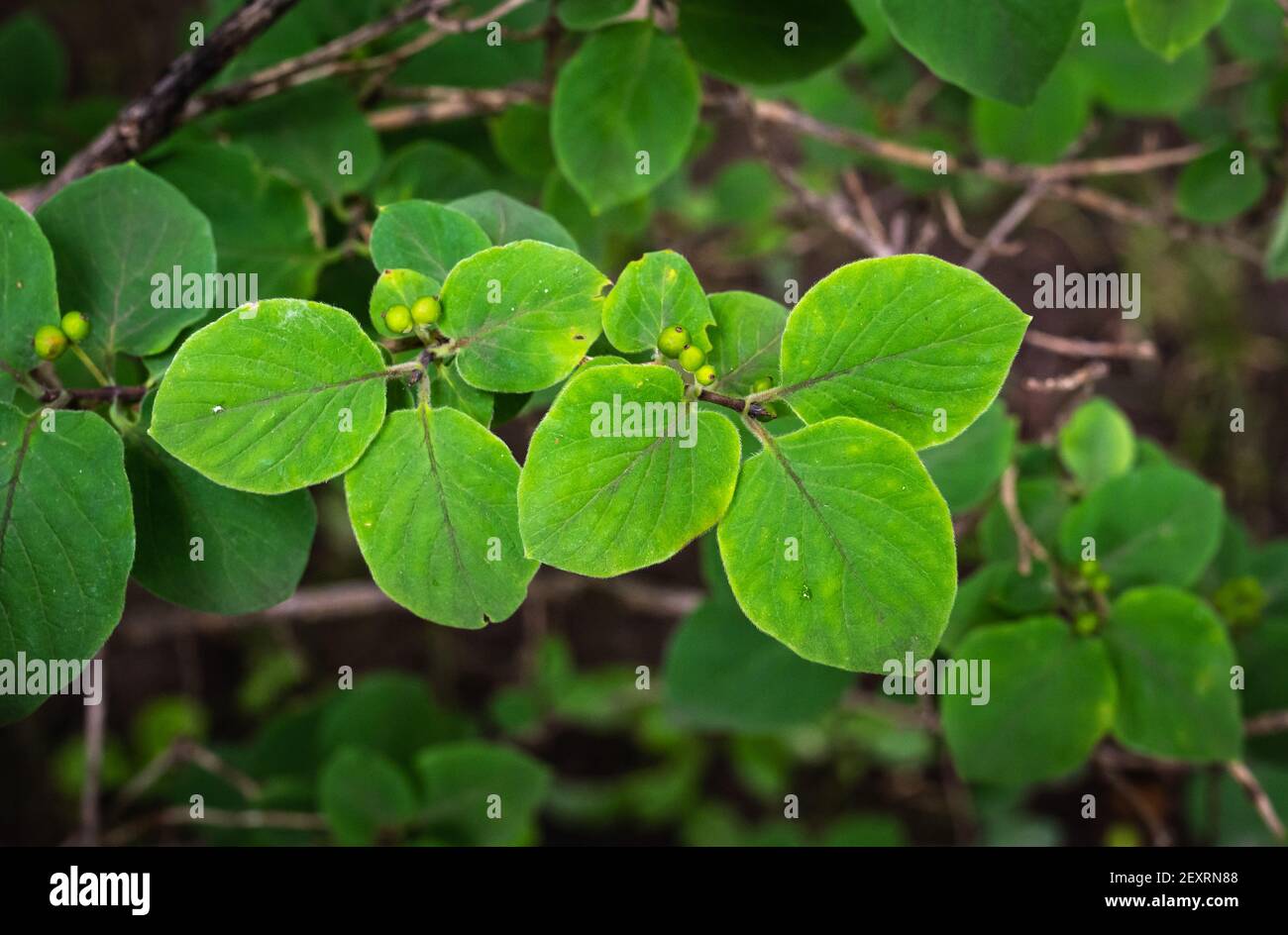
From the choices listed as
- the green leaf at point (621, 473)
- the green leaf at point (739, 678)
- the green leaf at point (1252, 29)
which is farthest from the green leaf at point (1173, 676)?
the green leaf at point (1252, 29)

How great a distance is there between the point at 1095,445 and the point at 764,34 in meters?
0.86

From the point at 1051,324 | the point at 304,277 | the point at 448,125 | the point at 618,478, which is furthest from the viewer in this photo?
the point at 1051,324

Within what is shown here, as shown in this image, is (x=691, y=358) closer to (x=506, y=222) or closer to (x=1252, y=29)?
(x=506, y=222)

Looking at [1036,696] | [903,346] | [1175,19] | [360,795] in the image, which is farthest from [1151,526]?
[360,795]

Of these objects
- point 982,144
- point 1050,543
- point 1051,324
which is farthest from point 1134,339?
point 1050,543

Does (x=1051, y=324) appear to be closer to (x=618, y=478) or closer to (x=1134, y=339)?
(x=1134, y=339)

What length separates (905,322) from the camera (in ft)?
2.90

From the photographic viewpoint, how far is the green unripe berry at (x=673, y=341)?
2.96 ft

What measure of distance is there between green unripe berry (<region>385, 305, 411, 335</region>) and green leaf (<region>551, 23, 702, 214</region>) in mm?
521

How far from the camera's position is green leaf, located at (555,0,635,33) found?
1356 millimetres

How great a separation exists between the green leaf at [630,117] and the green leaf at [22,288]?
66cm

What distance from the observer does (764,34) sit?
136 cm

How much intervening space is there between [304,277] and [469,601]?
2.33ft
